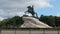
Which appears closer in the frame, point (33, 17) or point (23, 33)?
point (23, 33)

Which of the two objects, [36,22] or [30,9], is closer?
[36,22]

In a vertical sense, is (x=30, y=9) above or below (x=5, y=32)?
above

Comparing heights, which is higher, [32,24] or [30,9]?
[30,9]

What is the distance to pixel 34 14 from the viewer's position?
45469 millimetres

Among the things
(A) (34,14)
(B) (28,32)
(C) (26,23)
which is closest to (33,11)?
(A) (34,14)

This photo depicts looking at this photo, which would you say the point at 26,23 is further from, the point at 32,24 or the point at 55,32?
the point at 55,32

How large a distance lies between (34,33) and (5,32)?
3915 millimetres

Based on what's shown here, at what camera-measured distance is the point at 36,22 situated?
41719 mm

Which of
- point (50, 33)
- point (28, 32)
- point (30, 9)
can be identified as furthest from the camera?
point (30, 9)

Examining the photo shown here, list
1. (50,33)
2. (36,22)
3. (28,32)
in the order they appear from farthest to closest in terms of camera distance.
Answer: (36,22)
(28,32)
(50,33)

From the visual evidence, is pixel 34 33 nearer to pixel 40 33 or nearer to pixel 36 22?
pixel 40 33

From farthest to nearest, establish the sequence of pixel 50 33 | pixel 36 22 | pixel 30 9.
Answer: pixel 30 9, pixel 36 22, pixel 50 33

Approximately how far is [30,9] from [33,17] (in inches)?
71.0

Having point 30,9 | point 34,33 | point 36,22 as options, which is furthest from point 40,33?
point 30,9
